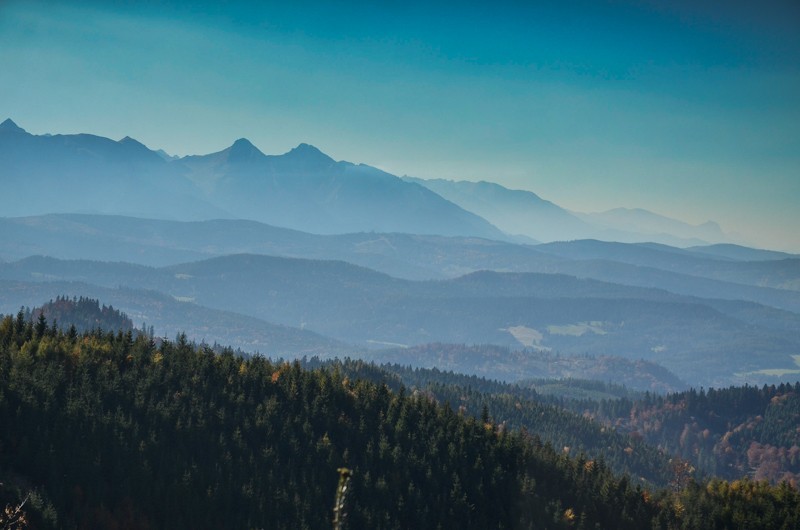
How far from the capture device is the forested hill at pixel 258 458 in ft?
311

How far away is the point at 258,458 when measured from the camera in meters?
112

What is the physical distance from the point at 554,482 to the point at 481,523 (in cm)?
2104

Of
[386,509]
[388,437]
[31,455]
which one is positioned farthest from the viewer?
[388,437]

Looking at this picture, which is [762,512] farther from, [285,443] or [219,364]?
[219,364]

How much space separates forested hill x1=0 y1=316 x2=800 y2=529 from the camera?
311 ft

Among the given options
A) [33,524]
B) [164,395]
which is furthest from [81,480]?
[164,395]

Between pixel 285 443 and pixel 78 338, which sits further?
pixel 78 338

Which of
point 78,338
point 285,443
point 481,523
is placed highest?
point 78,338

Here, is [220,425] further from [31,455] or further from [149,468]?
[31,455]

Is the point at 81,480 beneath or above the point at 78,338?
beneath

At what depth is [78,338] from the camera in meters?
130

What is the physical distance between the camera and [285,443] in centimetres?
11781

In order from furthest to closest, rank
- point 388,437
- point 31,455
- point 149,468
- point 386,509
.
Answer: point 388,437 < point 386,509 < point 149,468 < point 31,455

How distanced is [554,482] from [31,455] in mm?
75573
